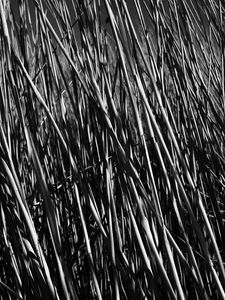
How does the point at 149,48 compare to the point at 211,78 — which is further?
the point at 211,78

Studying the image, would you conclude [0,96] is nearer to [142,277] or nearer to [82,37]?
[82,37]

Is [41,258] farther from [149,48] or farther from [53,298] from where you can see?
[149,48]

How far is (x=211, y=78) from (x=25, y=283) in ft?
1.54

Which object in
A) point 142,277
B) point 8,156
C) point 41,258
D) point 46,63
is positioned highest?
point 46,63

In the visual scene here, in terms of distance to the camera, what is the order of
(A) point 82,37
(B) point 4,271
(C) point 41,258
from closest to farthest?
(C) point 41,258
(A) point 82,37
(B) point 4,271

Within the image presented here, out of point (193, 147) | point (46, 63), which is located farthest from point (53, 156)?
point (193, 147)

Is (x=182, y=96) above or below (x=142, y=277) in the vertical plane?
above

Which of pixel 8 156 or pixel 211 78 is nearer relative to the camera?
pixel 8 156

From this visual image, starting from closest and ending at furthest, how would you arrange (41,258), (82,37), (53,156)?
1. (41,258)
2. (82,37)
3. (53,156)

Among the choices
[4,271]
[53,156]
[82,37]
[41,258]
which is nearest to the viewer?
[41,258]

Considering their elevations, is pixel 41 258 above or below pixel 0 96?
below

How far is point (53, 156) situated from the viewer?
0.90 m

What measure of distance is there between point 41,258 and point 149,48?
308 mm

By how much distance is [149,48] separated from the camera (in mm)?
641
